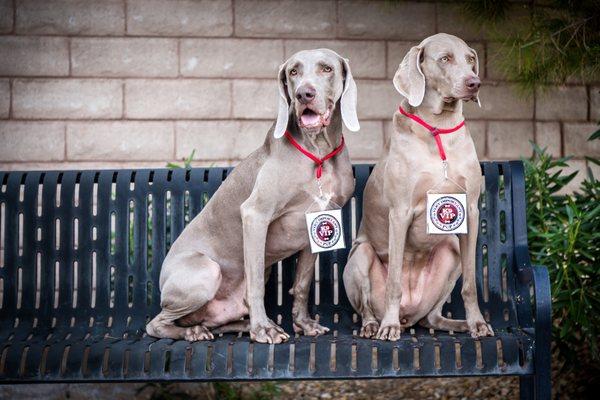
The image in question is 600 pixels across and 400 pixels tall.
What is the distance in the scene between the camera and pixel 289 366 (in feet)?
10.0

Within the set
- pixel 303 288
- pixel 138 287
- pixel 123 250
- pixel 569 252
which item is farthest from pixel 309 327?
pixel 569 252

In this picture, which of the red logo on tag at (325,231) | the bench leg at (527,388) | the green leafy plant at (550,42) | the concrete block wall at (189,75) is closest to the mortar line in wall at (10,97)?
the concrete block wall at (189,75)

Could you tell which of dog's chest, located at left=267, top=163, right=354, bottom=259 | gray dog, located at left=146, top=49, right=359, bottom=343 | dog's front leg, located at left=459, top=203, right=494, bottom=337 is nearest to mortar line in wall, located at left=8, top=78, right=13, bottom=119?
gray dog, located at left=146, top=49, right=359, bottom=343

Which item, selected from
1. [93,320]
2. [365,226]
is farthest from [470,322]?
[93,320]

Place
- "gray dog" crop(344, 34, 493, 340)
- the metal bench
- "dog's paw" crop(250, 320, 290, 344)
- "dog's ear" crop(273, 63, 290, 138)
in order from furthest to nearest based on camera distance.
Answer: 1. "dog's ear" crop(273, 63, 290, 138)
2. "gray dog" crop(344, 34, 493, 340)
3. "dog's paw" crop(250, 320, 290, 344)
4. the metal bench

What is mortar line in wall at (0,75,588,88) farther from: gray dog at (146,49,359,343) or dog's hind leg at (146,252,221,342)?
dog's hind leg at (146,252,221,342)

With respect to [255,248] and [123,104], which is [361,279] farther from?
[123,104]

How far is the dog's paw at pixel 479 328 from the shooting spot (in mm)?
3221

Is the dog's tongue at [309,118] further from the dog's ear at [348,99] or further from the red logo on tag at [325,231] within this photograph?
the red logo on tag at [325,231]

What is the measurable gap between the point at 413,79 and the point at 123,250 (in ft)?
5.03

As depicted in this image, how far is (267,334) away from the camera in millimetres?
3223

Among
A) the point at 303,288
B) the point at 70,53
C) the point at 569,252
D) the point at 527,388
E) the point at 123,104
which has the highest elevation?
the point at 70,53

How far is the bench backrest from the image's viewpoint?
145 inches

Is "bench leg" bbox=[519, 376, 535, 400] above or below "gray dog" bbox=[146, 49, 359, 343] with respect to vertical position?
below
